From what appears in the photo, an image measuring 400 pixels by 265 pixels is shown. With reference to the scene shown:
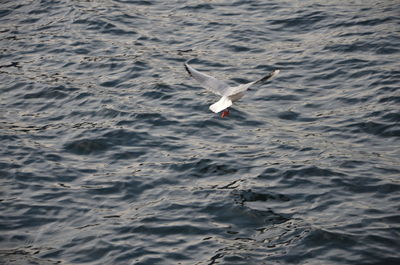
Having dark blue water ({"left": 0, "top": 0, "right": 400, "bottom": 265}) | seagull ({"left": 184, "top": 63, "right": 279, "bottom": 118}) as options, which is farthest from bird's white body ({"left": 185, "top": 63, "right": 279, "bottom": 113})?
dark blue water ({"left": 0, "top": 0, "right": 400, "bottom": 265})

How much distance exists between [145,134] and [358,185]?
4.81 meters

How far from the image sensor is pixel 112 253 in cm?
952

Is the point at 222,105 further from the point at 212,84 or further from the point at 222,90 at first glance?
the point at 212,84

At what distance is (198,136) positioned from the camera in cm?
1305

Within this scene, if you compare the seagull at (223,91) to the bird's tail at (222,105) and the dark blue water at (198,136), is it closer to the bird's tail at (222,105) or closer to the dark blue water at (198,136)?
the bird's tail at (222,105)

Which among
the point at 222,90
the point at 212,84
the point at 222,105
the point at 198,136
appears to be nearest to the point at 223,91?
the point at 222,90

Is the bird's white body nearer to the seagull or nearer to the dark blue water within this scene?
the seagull

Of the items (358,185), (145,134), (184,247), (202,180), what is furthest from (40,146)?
(358,185)

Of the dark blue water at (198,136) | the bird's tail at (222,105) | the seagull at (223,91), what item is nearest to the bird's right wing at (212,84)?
the seagull at (223,91)

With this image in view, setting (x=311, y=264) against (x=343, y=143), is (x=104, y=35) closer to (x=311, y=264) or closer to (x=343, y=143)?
(x=343, y=143)

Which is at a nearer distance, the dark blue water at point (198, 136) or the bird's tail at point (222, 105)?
the dark blue water at point (198, 136)

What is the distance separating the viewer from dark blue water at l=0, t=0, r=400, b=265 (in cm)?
976

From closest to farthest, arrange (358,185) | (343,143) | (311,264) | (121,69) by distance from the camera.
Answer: (311,264)
(358,185)
(343,143)
(121,69)

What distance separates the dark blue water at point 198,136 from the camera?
9.76 m
